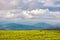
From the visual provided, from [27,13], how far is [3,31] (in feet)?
1.84

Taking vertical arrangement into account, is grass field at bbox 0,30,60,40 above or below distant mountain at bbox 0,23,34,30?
below

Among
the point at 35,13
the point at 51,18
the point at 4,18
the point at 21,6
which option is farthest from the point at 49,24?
the point at 4,18

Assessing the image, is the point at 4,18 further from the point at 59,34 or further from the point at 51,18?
the point at 59,34

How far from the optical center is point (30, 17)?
2961mm

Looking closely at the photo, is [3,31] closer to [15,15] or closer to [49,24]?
[15,15]

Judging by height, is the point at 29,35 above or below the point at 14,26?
below

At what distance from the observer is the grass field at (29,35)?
287 centimetres

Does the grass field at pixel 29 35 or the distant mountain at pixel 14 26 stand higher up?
the distant mountain at pixel 14 26

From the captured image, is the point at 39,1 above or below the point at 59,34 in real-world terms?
above

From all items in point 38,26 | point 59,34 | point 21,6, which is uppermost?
point 21,6

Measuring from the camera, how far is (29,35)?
9.50 feet

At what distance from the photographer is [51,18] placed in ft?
9.59

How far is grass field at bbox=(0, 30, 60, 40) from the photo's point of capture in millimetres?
2872

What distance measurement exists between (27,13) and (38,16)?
0.70ft
